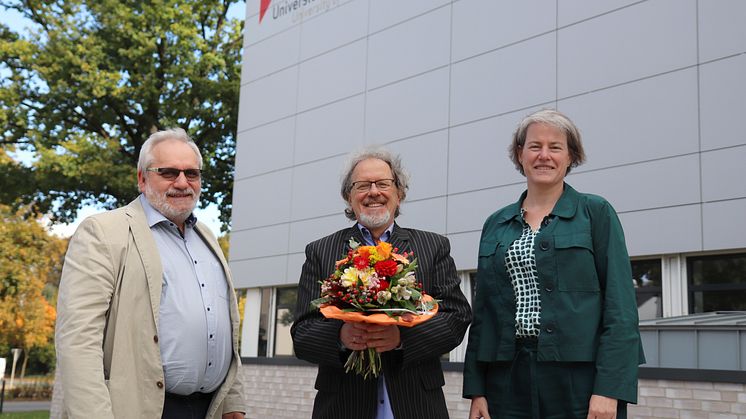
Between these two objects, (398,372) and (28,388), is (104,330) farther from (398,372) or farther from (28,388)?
(28,388)

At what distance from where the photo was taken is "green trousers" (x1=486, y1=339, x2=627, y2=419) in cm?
343

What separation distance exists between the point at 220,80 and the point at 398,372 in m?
19.6

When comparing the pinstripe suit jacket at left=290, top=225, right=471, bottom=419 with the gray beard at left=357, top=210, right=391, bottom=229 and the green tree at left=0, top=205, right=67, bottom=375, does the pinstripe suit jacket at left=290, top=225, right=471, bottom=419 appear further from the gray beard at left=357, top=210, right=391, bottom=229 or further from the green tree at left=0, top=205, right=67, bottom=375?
the green tree at left=0, top=205, right=67, bottom=375

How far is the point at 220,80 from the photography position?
22.3 m

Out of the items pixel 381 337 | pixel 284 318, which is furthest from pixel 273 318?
pixel 381 337

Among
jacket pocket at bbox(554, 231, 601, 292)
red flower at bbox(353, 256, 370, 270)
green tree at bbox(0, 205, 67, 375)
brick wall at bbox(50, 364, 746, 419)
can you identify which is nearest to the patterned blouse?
jacket pocket at bbox(554, 231, 601, 292)

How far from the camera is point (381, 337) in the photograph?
3531 mm

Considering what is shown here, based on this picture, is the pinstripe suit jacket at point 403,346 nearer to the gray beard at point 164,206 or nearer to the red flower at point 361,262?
the red flower at point 361,262

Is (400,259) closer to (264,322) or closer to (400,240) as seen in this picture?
(400,240)

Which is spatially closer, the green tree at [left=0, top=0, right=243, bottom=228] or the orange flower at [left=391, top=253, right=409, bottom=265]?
the orange flower at [left=391, top=253, right=409, bottom=265]

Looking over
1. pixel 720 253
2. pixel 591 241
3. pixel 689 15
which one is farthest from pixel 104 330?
pixel 689 15

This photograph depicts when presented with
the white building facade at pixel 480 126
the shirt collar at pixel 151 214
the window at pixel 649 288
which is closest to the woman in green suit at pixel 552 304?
the shirt collar at pixel 151 214

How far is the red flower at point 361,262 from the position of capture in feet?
11.1

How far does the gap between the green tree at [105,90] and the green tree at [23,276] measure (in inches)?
109
